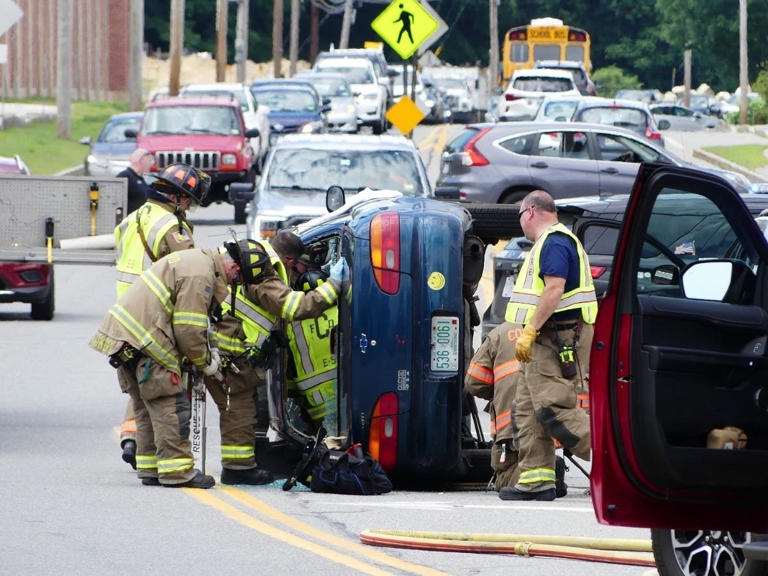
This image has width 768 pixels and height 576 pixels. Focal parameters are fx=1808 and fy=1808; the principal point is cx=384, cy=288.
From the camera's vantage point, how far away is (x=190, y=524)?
29.6 feet

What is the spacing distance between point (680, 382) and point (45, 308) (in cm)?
1379

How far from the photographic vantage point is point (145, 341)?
33.7 ft

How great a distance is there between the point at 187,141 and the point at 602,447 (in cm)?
2353

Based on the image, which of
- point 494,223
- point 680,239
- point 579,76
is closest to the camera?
point 680,239

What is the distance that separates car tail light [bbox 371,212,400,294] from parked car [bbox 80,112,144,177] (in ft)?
61.0

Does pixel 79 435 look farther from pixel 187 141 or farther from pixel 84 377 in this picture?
pixel 187 141

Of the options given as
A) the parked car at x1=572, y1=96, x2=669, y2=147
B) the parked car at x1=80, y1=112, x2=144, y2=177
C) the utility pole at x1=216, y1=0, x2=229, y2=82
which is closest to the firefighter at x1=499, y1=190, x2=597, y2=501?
the parked car at x1=80, y1=112, x2=144, y2=177

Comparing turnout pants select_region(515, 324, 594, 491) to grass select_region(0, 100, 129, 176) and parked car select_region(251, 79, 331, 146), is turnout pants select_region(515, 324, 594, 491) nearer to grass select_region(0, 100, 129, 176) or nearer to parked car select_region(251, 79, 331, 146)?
grass select_region(0, 100, 129, 176)

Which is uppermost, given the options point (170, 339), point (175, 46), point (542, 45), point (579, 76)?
point (542, 45)

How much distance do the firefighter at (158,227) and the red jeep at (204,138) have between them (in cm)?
1703

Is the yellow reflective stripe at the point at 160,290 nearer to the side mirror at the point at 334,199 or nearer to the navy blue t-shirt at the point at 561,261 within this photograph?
the navy blue t-shirt at the point at 561,261

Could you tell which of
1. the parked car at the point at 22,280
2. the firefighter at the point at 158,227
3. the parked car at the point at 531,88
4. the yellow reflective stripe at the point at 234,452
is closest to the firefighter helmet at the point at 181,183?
the firefighter at the point at 158,227

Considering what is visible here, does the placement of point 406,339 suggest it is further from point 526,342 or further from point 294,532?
point 294,532

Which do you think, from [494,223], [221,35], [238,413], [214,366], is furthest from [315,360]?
[221,35]
